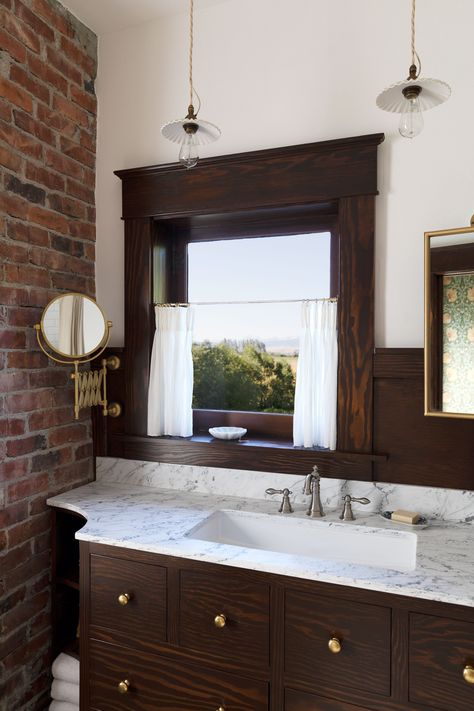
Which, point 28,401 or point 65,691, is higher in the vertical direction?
point 28,401

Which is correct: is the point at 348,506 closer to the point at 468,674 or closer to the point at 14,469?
the point at 468,674

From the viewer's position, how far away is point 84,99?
2.25 meters

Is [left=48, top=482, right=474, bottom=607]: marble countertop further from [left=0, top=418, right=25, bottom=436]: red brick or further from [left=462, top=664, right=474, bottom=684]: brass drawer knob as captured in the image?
[left=0, top=418, right=25, bottom=436]: red brick

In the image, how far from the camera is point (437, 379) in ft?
5.72

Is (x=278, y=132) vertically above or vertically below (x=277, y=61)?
below

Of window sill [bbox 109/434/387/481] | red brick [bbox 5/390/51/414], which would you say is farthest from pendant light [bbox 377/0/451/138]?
red brick [bbox 5/390/51/414]

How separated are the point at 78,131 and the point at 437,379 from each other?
71.1 inches

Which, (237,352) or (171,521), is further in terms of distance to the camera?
(237,352)

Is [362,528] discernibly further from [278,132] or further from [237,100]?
[237,100]

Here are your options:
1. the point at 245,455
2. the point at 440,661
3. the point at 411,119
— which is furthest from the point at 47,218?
the point at 440,661

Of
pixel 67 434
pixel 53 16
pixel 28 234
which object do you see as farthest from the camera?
pixel 67 434

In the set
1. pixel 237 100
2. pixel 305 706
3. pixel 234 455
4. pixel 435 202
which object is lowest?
pixel 305 706

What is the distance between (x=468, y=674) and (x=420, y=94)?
1.46 m


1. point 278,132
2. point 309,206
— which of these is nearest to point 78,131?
point 278,132
